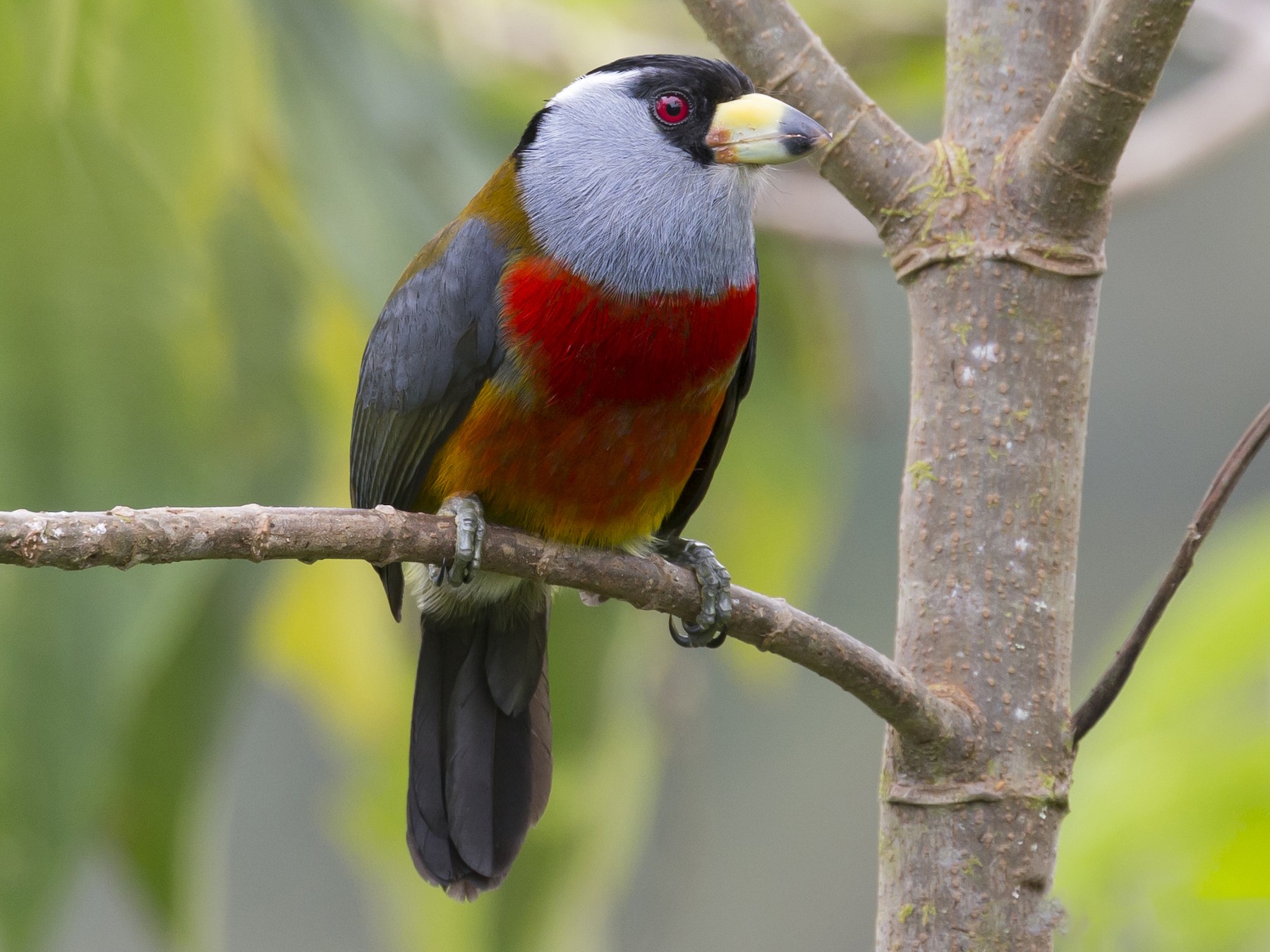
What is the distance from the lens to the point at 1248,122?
363cm

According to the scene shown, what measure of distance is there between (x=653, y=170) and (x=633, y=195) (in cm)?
6

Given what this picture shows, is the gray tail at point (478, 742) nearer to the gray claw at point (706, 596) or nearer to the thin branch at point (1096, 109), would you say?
the gray claw at point (706, 596)

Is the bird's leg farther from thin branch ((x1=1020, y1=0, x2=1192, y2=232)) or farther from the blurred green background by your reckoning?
thin branch ((x1=1020, y1=0, x2=1192, y2=232))

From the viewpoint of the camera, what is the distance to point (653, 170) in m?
2.38

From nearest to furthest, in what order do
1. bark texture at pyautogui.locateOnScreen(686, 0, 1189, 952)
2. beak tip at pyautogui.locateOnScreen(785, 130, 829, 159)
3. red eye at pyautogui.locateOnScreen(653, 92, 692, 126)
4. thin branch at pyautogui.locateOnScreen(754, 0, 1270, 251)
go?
bark texture at pyautogui.locateOnScreen(686, 0, 1189, 952) < beak tip at pyautogui.locateOnScreen(785, 130, 829, 159) < red eye at pyautogui.locateOnScreen(653, 92, 692, 126) < thin branch at pyautogui.locateOnScreen(754, 0, 1270, 251)

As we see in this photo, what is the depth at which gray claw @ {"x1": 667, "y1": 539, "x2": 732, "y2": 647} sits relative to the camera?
190 cm

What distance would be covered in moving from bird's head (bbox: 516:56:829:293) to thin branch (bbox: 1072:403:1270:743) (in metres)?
0.76

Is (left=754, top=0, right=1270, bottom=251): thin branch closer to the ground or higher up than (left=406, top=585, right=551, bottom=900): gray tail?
higher up

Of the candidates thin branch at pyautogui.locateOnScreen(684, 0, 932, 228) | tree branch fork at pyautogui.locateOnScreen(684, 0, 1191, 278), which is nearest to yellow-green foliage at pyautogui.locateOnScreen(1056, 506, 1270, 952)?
tree branch fork at pyautogui.locateOnScreen(684, 0, 1191, 278)

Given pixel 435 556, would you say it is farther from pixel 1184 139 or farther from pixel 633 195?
pixel 1184 139

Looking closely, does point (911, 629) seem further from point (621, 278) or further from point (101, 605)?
point (101, 605)

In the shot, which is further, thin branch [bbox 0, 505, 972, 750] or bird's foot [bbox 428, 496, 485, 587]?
bird's foot [bbox 428, 496, 485, 587]

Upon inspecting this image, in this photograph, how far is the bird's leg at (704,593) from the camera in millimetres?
1910

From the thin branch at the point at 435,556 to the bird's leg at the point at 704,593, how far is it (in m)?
0.02
